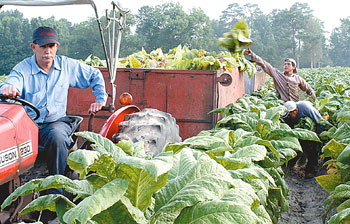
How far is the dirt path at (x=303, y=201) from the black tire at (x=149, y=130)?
161cm

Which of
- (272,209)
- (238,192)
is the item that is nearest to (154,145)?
(272,209)

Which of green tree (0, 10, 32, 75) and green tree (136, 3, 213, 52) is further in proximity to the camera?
green tree (136, 3, 213, 52)

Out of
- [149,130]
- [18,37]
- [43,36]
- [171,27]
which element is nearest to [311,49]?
[171,27]

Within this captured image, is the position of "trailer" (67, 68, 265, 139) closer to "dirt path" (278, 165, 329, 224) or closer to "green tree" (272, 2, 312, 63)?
"dirt path" (278, 165, 329, 224)

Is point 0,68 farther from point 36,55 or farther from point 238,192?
point 238,192

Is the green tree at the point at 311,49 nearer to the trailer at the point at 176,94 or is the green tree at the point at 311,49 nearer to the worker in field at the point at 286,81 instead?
the worker in field at the point at 286,81

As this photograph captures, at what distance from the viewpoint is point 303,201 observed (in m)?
4.43

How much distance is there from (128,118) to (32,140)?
0.93m

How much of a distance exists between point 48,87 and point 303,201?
326cm

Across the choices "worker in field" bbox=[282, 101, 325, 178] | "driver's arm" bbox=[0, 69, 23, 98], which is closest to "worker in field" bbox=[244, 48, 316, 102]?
"worker in field" bbox=[282, 101, 325, 178]

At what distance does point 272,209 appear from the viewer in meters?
2.99

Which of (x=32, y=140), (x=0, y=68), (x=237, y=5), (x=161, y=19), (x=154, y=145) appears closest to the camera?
(x=32, y=140)

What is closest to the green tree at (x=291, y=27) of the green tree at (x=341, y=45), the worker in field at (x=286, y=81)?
the green tree at (x=341, y=45)

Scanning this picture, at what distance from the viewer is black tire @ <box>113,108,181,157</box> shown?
2.96 metres
